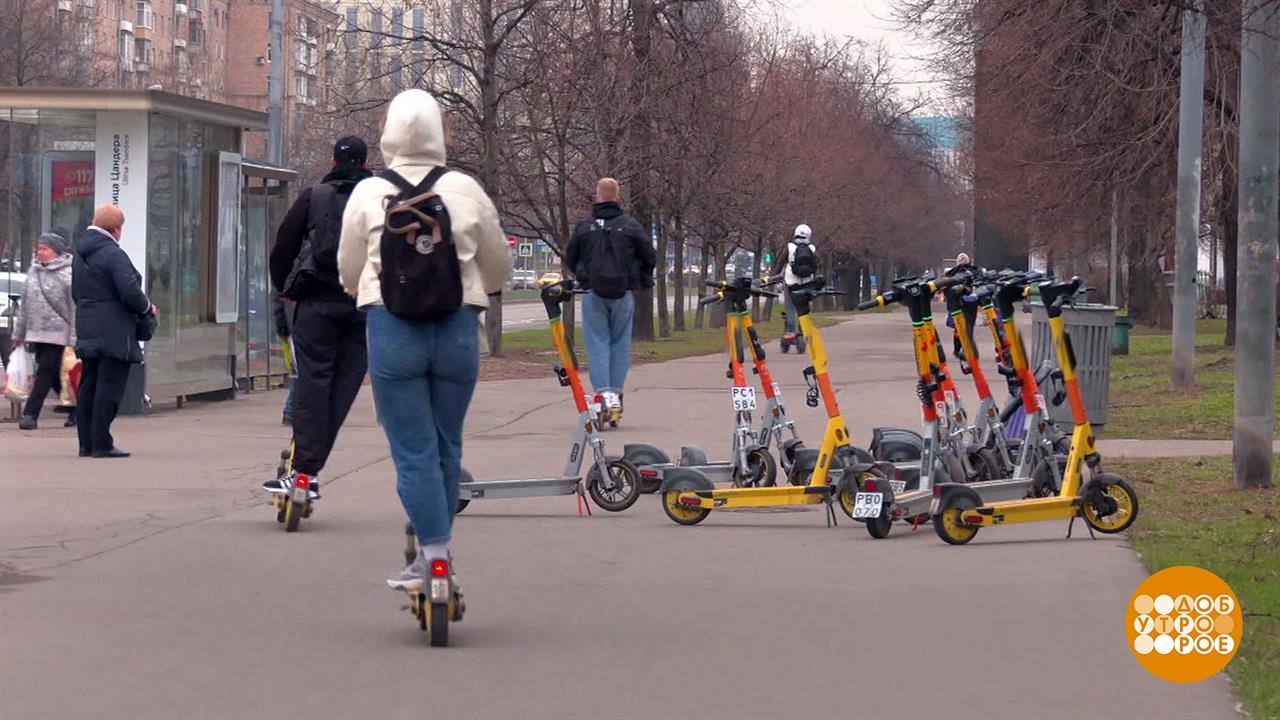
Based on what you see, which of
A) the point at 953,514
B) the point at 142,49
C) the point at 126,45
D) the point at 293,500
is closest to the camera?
the point at 953,514

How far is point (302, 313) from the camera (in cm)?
965

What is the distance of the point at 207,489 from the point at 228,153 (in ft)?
24.4

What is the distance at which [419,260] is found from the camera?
649 cm

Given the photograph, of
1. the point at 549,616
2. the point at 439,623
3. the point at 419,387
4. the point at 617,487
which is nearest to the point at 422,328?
the point at 419,387

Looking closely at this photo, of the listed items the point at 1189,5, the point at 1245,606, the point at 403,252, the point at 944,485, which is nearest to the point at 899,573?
the point at 944,485

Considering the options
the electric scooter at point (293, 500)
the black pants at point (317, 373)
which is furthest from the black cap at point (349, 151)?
the electric scooter at point (293, 500)

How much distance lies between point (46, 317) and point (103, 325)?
92.3 inches

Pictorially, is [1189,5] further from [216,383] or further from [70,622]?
[216,383]

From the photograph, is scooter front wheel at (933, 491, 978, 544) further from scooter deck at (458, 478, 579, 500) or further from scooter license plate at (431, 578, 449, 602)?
scooter license plate at (431, 578, 449, 602)

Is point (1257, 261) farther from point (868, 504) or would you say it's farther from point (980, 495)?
point (868, 504)

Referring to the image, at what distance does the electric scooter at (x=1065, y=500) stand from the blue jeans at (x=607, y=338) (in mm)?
5510

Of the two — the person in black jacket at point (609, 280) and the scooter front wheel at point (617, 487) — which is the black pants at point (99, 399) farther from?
the scooter front wheel at point (617, 487)

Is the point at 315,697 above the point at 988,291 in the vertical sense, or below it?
below

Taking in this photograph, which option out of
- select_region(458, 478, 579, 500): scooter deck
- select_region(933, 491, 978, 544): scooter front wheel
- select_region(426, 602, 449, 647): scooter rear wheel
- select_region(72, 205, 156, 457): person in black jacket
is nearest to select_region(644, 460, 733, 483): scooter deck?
select_region(458, 478, 579, 500): scooter deck
